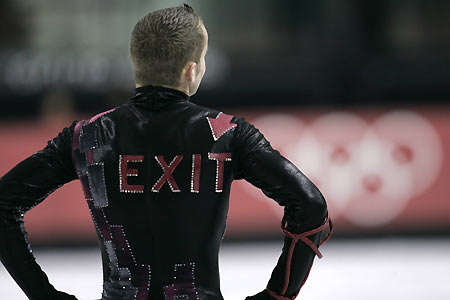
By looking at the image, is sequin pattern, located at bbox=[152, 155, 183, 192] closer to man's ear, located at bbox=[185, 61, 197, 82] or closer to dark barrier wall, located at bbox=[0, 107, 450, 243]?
man's ear, located at bbox=[185, 61, 197, 82]

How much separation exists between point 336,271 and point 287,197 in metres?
3.82

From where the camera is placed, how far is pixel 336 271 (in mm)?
5430

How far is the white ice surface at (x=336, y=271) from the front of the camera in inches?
186

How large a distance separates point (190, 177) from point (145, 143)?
0.14m

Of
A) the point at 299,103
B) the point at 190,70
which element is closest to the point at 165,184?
the point at 190,70

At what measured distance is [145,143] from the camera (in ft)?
5.79

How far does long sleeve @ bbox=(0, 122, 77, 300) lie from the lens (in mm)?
1799

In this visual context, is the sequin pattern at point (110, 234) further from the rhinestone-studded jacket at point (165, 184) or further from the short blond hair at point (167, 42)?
the short blond hair at point (167, 42)

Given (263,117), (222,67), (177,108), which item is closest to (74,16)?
(222,67)

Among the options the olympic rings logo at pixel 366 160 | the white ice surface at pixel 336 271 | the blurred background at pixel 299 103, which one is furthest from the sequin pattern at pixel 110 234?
the olympic rings logo at pixel 366 160

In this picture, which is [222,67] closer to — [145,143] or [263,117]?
[263,117]

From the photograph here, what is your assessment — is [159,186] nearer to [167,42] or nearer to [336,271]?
[167,42]

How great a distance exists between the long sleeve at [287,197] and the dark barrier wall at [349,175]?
188 inches

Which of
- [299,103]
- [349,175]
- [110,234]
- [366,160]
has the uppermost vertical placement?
[110,234]
